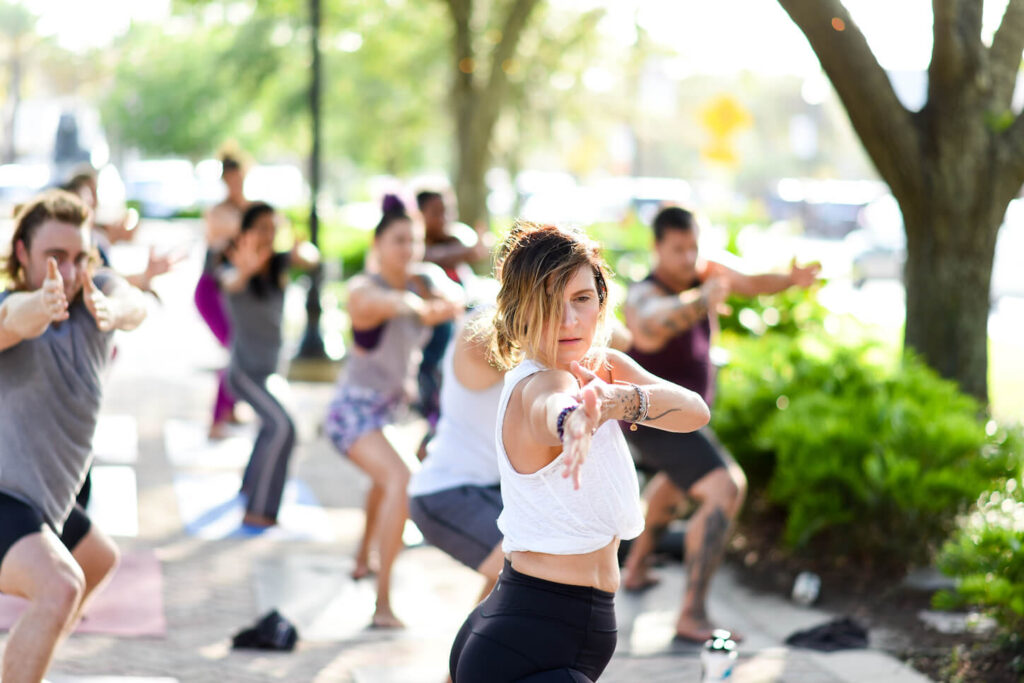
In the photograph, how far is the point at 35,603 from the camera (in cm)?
399

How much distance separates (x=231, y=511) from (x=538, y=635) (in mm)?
5540

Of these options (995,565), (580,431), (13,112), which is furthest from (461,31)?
(13,112)

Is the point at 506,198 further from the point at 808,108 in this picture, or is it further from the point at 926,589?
the point at 808,108

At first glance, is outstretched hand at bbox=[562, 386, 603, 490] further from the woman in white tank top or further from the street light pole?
the street light pole

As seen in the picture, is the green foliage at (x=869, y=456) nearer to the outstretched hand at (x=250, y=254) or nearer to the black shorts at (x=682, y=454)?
the black shorts at (x=682, y=454)

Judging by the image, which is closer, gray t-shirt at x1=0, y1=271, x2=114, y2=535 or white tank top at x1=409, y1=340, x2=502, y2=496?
gray t-shirt at x1=0, y1=271, x2=114, y2=535

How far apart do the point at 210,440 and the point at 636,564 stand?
15.5ft

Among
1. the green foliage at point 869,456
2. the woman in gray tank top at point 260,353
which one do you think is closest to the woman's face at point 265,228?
the woman in gray tank top at point 260,353

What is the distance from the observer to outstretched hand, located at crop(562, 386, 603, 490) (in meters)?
2.77

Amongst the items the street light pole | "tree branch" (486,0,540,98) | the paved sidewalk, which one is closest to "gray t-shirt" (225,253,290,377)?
the paved sidewalk

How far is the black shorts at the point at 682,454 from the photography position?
605cm

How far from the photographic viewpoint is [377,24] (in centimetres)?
2362

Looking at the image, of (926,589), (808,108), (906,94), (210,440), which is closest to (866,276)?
(906,94)

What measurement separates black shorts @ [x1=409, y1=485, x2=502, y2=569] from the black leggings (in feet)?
5.06
